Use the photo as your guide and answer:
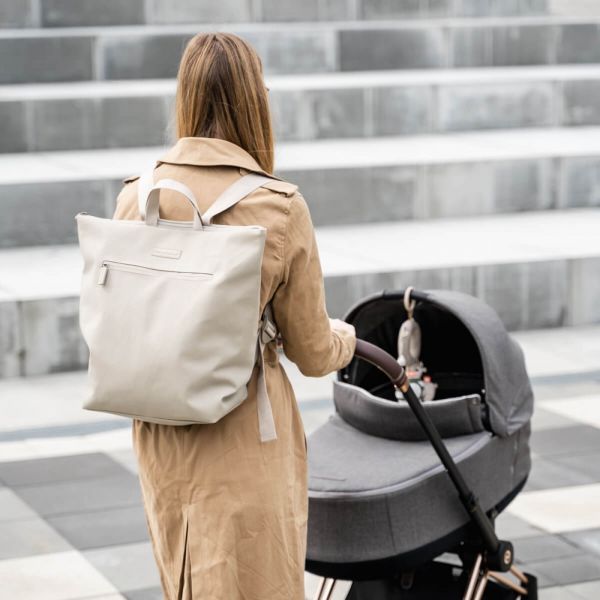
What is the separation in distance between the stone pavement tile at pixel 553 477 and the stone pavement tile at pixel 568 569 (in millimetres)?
660

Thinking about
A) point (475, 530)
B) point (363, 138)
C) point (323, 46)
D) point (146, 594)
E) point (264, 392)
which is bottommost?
point (146, 594)

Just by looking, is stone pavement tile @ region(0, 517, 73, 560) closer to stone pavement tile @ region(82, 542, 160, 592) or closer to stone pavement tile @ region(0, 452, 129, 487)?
stone pavement tile @ region(82, 542, 160, 592)

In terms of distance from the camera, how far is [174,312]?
7.30 ft

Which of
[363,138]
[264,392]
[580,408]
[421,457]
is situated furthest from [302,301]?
[363,138]

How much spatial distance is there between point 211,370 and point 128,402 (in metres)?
0.18

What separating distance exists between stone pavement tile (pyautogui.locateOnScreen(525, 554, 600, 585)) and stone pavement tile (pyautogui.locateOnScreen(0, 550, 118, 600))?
1.30 m

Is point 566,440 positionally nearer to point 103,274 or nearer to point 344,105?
point 103,274

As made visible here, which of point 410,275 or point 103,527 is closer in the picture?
point 103,527

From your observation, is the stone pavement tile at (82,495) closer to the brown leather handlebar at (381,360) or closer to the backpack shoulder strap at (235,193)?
the brown leather handlebar at (381,360)

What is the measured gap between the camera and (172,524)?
2.42 metres

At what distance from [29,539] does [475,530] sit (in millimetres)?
1680

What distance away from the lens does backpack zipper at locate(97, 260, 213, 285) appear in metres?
2.23

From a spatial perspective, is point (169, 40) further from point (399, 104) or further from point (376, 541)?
point (376, 541)

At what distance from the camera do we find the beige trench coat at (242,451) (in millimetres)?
2307
